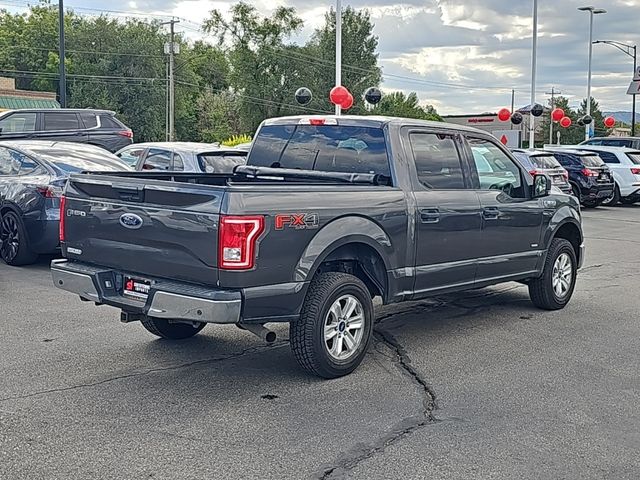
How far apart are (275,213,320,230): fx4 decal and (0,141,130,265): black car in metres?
5.52

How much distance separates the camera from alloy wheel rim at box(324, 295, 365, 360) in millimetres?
6074

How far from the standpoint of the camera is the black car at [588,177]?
22312 mm

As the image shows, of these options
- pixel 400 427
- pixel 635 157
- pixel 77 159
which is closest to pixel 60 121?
pixel 77 159

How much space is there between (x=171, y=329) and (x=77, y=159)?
5028mm

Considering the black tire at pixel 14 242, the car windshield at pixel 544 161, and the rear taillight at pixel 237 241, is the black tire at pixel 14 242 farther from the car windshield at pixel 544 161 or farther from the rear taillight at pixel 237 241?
the car windshield at pixel 544 161

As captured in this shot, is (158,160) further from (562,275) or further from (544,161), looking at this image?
(544,161)

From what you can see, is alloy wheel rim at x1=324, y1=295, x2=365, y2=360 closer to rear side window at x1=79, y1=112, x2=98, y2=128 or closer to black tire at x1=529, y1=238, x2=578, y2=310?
black tire at x1=529, y1=238, x2=578, y2=310

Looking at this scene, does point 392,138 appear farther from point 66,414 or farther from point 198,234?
point 66,414

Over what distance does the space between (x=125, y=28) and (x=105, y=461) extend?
65.6 metres

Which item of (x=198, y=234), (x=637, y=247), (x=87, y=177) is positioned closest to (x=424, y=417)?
(x=198, y=234)

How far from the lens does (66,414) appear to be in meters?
5.24

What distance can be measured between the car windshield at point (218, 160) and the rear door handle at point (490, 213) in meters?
5.75

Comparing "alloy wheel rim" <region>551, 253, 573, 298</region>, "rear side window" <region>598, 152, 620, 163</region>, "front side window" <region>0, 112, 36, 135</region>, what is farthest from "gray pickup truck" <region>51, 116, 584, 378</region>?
"rear side window" <region>598, 152, 620, 163</region>

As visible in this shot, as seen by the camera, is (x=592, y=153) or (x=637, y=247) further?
(x=592, y=153)
